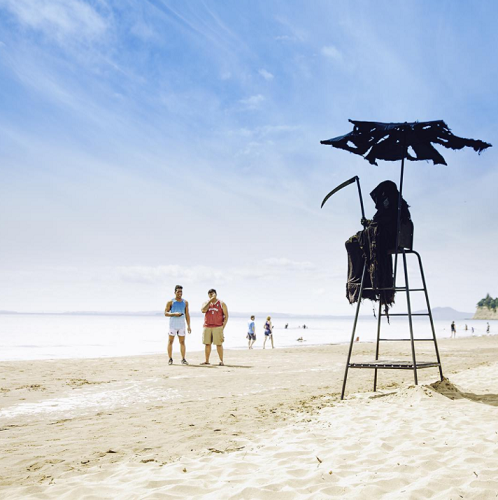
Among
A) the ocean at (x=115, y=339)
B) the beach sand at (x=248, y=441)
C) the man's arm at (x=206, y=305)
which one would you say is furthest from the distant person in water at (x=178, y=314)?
the ocean at (x=115, y=339)

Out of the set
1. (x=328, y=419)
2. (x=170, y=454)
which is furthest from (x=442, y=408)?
(x=170, y=454)

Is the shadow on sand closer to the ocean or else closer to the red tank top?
the red tank top

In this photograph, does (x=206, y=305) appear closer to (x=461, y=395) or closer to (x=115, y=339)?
(x=461, y=395)

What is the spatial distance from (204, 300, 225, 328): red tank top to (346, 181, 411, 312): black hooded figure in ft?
19.2

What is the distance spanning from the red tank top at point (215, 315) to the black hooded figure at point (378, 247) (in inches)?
231

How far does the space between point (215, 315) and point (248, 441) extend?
785cm

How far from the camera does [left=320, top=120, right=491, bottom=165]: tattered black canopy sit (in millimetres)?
7305

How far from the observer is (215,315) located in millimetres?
12914

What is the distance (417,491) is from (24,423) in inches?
214

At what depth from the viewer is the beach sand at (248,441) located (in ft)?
12.1

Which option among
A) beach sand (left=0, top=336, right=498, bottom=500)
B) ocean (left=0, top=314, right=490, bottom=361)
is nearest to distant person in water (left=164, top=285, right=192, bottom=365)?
beach sand (left=0, top=336, right=498, bottom=500)

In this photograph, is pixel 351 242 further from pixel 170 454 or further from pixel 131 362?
pixel 131 362

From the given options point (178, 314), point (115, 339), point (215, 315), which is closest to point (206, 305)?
point (215, 315)

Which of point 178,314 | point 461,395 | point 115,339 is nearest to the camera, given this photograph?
point 461,395
